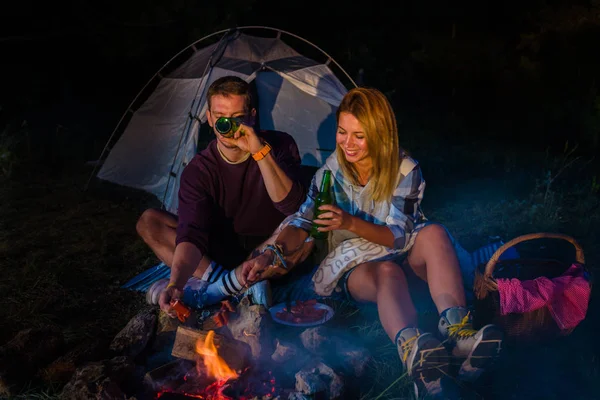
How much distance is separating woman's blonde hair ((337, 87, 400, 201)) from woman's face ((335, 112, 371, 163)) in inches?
1.0

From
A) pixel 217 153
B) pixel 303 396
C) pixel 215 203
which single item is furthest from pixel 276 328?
pixel 217 153

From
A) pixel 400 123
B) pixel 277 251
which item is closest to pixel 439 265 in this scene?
pixel 277 251

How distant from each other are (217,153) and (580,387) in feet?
8.33

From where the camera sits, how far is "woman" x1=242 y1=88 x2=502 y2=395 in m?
2.41

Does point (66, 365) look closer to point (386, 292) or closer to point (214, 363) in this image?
point (214, 363)

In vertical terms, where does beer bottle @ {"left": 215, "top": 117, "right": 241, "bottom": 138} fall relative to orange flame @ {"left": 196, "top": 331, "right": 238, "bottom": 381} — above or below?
above

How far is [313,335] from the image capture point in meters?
2.78

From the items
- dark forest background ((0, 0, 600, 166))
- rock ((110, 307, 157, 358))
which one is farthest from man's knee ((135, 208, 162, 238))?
dark forest background ((0, 0, 600, 166))

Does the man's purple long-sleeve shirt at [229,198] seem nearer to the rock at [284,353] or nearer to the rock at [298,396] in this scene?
the rock at [284,353]

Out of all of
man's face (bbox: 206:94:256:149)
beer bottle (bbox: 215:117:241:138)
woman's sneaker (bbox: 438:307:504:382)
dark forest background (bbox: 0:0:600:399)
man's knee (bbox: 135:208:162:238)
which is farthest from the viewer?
man's knee (bbox: 135:208:162:238)

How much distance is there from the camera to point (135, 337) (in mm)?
2787

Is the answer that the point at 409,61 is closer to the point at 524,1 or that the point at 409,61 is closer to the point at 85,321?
the point at 524,1

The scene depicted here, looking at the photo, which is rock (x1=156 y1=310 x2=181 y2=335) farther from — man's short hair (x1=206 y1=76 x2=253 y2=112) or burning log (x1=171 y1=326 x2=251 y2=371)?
man's short hair (x1=206 y1=76 x2=253 y2=112)

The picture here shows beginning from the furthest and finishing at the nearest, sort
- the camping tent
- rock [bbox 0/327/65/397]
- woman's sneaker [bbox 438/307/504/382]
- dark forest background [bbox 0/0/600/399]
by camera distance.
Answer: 1. the camping tent
2. dark forest background [bbox 0/0/600/399]
3. rock [bbox 0/327/65/397]
4. woman's sneaker [bbox 438/307/504/382]
